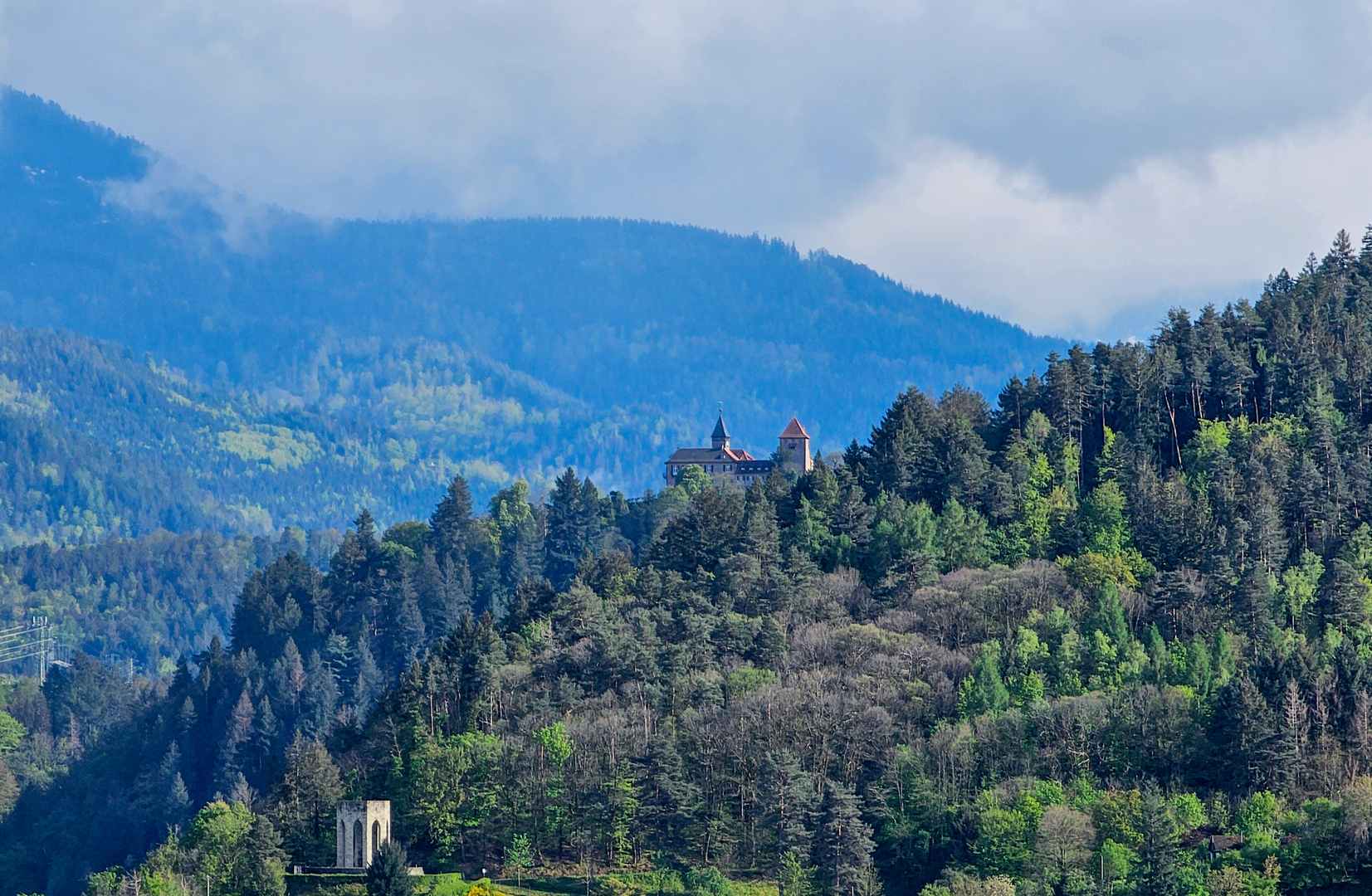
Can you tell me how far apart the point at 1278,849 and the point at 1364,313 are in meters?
48.9

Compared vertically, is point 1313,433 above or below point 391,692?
above

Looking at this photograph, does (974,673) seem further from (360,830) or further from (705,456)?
(705,456)

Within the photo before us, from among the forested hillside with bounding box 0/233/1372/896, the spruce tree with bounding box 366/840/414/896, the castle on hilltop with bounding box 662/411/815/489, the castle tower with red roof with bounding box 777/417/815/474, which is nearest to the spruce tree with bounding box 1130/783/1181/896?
the forested hillside with bounding box 0/233/1372/896

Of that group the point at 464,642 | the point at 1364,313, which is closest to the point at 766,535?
the point at 464,642

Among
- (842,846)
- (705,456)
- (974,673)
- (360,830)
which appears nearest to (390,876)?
(360,830)

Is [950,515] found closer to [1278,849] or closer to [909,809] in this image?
[909,809]

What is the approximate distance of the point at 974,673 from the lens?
9650cm

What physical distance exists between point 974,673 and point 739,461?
80.4 m

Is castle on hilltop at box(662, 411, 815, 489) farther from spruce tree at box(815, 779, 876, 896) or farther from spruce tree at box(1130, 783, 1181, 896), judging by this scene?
spruce tree at box(1130, 783, 1181, 896)

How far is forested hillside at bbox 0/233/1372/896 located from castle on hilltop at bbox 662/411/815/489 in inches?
1689

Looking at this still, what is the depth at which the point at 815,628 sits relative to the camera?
10375 centimetres

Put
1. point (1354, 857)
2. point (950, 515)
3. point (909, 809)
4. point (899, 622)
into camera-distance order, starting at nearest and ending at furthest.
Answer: point (1354, 857) < point (909, 809) < point (899, 622) < point (950, 515)

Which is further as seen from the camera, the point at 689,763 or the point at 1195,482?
the point at 1195,482

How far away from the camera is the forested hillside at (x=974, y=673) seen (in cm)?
8662
